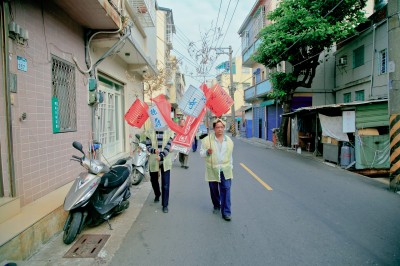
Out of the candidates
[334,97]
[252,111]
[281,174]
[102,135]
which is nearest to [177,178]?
[102,135]

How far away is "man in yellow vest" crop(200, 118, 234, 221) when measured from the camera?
4.79m

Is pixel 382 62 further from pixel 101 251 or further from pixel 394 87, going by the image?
pixel 101 251

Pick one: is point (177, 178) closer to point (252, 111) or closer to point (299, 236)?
point (299, 236)

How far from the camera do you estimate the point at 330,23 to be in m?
14.5

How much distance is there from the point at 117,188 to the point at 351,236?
3802mm

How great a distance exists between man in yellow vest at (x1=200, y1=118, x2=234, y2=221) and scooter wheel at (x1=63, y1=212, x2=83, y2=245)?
218 centimetres

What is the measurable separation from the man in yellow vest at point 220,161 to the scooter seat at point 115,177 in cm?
152

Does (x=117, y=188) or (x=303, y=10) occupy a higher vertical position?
(x=303, y=10)

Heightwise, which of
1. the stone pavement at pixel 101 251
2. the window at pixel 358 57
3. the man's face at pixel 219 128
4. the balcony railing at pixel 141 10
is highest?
the balcony railing at pixel 141 10

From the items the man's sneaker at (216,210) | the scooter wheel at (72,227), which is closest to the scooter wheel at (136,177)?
the man's sneaker at (216,210)

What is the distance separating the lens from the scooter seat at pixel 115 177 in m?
4.60

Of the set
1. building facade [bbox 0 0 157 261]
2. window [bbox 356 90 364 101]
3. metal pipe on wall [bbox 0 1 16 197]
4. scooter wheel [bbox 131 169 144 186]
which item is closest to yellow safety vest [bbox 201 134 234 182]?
building facade [bbox 0 0 157 261]

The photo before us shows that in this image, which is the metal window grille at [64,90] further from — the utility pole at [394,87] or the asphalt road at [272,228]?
the utility pole at [394,87]

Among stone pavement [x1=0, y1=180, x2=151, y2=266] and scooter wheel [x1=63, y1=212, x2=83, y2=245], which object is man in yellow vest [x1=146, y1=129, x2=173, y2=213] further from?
scooter wheel [x1=63, y1=212, x2=83, y2=245]
